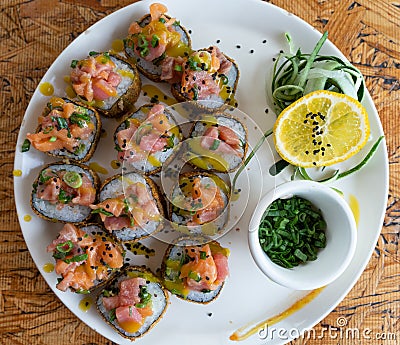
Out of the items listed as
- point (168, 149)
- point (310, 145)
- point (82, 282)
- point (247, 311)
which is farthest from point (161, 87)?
point (247, 311)

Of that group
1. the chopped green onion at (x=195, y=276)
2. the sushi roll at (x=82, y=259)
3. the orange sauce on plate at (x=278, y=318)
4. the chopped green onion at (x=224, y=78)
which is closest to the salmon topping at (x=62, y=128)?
the sushi roll at (x=82, y=259)

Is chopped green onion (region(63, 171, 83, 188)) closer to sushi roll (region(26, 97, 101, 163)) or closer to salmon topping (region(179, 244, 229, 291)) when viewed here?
sushi roll (region(26, 97, 101, 163))

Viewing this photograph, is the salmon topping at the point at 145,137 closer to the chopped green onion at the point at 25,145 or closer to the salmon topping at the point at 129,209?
the salmon topping at the point at 129,209

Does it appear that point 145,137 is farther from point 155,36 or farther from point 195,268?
point 195,268

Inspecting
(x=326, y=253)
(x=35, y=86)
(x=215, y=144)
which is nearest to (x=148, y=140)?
(x=215, y=144)

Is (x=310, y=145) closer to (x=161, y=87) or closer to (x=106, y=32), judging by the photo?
(x=161, y=87)

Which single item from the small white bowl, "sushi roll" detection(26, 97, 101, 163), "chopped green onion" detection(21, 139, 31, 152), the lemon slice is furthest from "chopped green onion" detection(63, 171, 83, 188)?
the lemon slice
